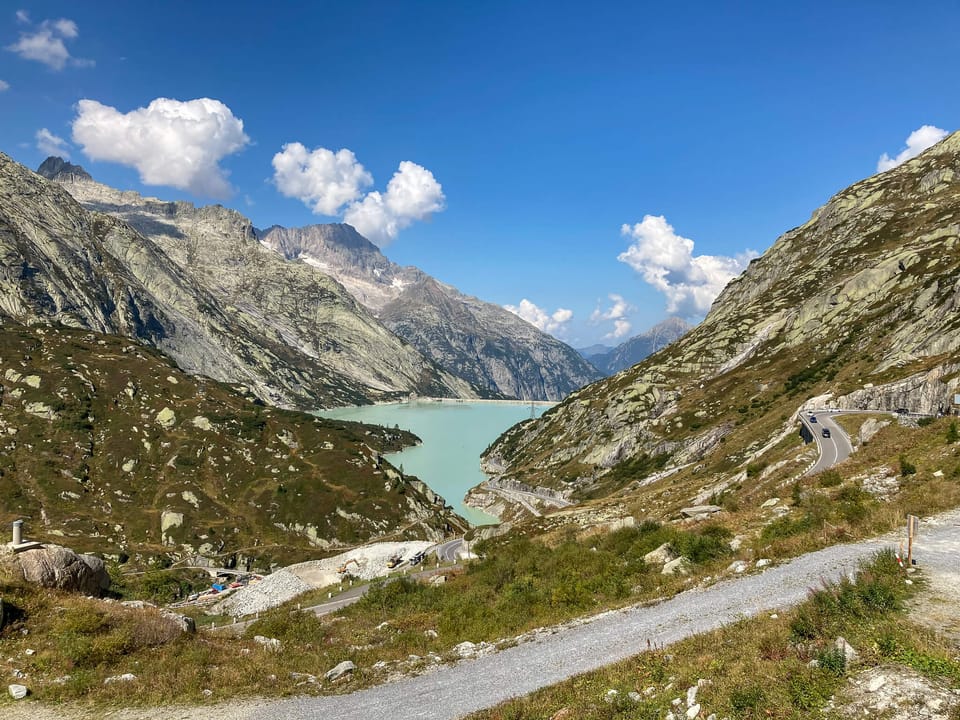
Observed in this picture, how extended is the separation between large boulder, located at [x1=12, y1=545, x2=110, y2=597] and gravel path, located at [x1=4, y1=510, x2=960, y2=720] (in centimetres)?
1085

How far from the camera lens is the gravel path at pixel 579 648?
13.1 metres

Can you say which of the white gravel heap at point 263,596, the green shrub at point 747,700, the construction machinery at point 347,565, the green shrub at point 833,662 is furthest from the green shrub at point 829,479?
the construction machinery at point 347,565

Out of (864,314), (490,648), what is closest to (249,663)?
(490,648)

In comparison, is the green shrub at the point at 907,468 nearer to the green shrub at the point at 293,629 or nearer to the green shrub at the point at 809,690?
the green shrub at the point at 809,690

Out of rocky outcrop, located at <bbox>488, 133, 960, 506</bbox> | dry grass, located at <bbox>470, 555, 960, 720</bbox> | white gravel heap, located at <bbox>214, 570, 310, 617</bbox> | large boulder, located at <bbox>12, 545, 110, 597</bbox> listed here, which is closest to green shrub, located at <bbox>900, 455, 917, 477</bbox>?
dry grass, located at <bbox>470, 555, 960, 720</bbox>

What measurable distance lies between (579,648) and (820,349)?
138 meters

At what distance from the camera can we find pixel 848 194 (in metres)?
199

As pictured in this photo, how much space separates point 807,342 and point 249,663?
154 m

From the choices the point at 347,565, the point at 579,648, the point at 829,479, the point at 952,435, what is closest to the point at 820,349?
the point at 952,435

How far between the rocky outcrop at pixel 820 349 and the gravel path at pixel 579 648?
184ft

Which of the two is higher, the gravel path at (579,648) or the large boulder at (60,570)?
the large boulder at (60,570)

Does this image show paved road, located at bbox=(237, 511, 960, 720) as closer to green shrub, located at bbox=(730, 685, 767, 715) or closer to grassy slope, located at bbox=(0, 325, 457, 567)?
green shrub, located at bbox=(730, 685, 767, 715)

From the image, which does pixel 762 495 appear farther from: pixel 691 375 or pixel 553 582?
pixel 691 375

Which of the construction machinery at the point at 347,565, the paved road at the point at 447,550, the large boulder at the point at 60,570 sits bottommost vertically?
the paved road at the point at 447,550
